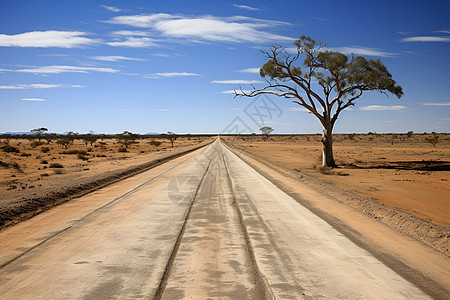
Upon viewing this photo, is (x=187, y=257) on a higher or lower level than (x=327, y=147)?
lower

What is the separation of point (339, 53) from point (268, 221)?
1976 centimetres

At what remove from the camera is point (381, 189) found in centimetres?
1576

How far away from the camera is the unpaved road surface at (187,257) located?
15.9ft

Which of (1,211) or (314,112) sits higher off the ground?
(314,112)

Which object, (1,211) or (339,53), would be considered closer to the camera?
(1,211)

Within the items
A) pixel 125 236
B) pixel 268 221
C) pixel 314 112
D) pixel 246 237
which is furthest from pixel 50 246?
pixel 314 112

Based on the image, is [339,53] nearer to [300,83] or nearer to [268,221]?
[300,83]

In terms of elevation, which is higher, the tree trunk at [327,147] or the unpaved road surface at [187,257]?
the tree trunk at [327,147]

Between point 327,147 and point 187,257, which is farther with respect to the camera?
point 327,147

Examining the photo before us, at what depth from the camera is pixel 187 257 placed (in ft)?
20.3

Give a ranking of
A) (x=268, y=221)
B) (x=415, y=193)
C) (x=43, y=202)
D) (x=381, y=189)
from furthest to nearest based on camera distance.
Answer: (x=381, y=189) < (x=415, y=193) < (x=43, y=202) < (x=268, y=221)

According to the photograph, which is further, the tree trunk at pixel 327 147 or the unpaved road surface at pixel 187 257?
the tree trunk at pixel 327 147

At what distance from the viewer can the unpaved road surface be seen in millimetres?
4859

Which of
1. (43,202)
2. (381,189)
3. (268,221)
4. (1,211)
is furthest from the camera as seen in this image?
(381,189)
